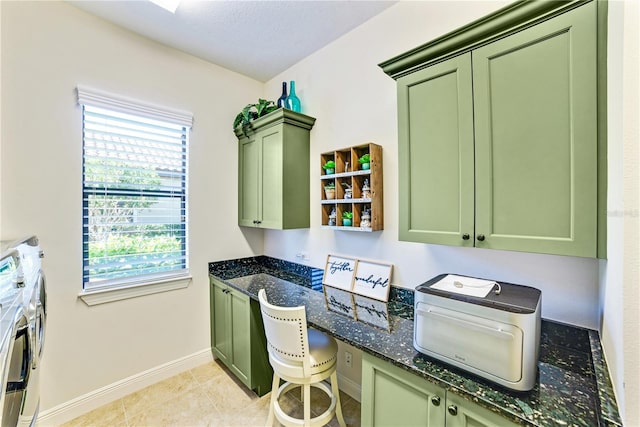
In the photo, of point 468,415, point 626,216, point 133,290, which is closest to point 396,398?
point 468,415

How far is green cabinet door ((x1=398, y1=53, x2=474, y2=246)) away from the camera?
128cm

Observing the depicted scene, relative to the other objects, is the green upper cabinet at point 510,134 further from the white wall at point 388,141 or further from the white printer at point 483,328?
the white wall at point 388,141

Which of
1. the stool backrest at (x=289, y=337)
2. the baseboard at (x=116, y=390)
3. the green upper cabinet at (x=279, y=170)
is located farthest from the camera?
the green upper cabinet at (x=279, y=170)

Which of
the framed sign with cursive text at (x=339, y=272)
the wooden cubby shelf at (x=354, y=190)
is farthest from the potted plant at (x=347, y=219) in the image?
the framed sign with cursive text at (x=339, y=272)

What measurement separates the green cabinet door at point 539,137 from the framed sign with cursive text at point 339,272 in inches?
40.6

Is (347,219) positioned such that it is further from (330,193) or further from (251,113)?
(251,113)

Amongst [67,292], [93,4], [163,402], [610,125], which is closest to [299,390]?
[163,402]

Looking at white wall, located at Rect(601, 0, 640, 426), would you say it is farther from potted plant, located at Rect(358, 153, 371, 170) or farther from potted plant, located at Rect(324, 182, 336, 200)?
potted plant, located at Rect(324, 182, 336, 200)

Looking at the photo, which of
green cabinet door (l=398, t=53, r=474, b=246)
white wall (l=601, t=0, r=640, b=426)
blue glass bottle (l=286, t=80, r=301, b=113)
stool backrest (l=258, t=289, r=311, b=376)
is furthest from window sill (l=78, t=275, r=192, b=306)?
white wall (l=601, t=0, r=640, b=426)

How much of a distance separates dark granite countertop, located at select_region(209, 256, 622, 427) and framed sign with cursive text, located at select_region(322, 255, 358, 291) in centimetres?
30

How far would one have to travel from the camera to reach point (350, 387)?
212 centimetres

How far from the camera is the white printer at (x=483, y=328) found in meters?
0.93

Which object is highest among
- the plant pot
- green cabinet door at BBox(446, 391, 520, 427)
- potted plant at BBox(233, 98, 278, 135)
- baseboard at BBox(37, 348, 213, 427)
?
potted plant at BBox(233, 98, 278, 135)

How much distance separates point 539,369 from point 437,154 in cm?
98
